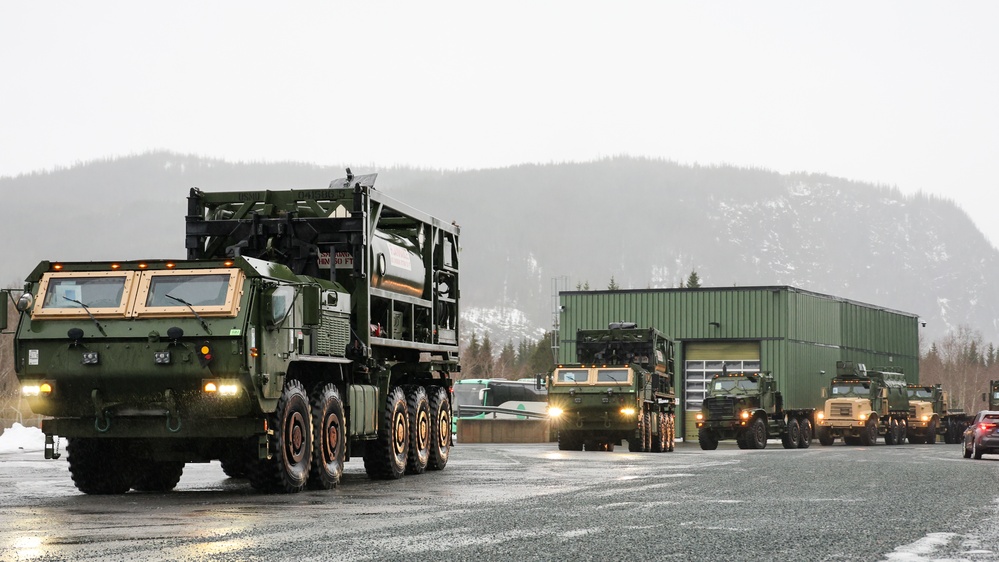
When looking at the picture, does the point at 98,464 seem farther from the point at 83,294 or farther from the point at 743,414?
the point at 743,414

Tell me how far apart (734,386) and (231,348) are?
30.2 metres

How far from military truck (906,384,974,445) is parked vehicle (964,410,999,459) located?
2346 cm

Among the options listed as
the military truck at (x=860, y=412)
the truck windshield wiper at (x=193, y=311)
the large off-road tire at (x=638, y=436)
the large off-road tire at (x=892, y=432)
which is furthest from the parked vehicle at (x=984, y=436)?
the truck windshield wiper at (x=193, y=311)

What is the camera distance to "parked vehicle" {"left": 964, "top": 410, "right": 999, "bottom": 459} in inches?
1241

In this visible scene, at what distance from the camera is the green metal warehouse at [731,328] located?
54375 mm

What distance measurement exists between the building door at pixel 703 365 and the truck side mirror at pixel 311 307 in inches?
1613

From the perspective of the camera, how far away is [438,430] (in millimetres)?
22406

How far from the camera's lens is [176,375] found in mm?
15516

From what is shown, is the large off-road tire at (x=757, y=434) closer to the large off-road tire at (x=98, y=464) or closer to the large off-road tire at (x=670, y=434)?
the large off-road tire at (x=670, y=434)

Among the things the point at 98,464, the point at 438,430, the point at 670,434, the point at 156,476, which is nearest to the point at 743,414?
the point at 670,434

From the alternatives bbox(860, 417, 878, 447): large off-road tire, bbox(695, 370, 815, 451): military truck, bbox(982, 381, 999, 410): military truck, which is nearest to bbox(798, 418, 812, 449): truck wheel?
bbox(695, 370, 815, 451): military truck

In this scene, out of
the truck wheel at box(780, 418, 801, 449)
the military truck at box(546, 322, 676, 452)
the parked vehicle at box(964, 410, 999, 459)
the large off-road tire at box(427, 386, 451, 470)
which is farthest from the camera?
the truck wheel at box(780, 418, 801, 449)

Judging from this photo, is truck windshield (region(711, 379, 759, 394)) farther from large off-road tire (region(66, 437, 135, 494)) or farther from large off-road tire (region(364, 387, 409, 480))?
large off-road tire (region(66, 437, 135, 494))

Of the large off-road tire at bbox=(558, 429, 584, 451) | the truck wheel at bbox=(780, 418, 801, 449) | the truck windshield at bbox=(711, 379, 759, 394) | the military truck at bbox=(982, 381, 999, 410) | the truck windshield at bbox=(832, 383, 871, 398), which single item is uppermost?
the truck windshield at bbox=(711, 379, 759, 394)
